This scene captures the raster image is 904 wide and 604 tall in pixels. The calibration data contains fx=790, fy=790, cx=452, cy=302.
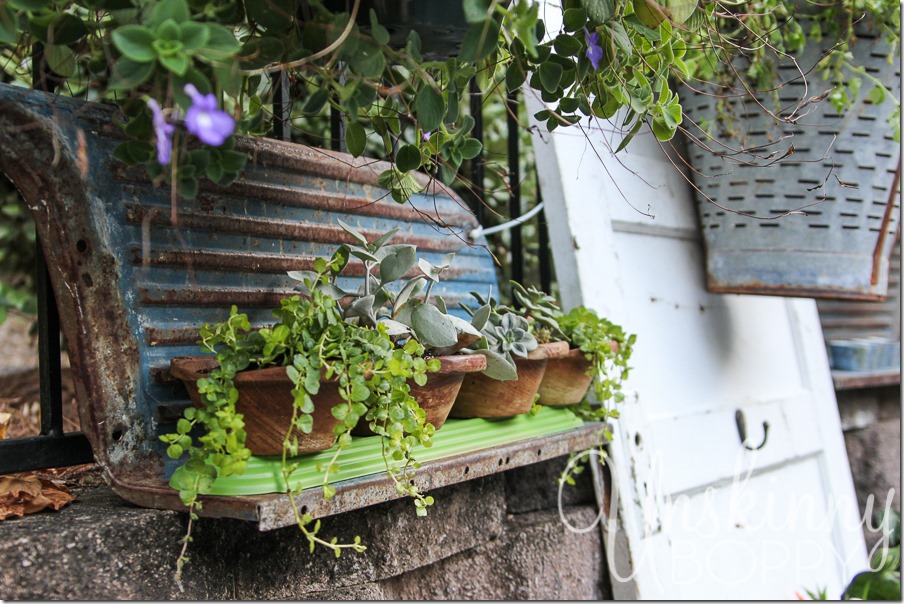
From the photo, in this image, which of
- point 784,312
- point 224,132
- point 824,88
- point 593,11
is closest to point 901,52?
point 824,88

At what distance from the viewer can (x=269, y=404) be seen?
848 millimetres

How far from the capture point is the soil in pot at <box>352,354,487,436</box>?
3.20 ft

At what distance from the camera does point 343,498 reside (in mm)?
917

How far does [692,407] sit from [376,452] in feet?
3.19

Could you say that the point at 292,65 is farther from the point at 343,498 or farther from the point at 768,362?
the point at 768,362

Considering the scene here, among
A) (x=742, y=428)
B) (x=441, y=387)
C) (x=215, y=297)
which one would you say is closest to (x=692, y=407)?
(x=742, y=428)

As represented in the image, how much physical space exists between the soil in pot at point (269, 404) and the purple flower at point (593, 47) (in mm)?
484

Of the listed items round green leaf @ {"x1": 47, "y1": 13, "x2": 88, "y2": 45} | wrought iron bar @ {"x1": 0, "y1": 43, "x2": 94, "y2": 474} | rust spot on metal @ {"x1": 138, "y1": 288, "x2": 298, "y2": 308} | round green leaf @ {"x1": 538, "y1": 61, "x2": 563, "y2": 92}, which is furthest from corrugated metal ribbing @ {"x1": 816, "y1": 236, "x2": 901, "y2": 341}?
round green leaf @ {"x1": 47, "y1": 13, "x2": 88, "y2": 45}

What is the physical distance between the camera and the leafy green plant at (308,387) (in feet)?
2.66

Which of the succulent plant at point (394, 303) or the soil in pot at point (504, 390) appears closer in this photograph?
the succulent plant at point (394, 303)

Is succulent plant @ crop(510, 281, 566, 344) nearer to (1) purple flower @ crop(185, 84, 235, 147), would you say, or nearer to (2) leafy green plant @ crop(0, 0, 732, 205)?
(2) leafy green plant @ crop(0, 0, 732, 205)

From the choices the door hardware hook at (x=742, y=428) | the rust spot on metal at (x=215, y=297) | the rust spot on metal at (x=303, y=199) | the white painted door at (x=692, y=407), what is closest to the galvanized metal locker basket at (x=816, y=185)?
the white painted door at (x=692, y=407)

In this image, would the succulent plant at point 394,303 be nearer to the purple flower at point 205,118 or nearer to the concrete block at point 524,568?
the purple flower at point 205,118

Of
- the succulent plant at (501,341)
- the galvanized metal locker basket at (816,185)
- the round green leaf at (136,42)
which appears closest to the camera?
the round green leaf at (136,42)
